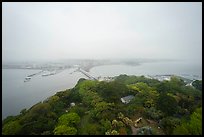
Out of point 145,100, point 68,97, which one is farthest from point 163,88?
point 68,97

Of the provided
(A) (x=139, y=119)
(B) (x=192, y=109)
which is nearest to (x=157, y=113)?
(A) (x=139, y=119)

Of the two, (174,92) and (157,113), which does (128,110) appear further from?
(174,92)

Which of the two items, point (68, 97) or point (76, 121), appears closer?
point (76, 121)

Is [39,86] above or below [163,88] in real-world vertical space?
below

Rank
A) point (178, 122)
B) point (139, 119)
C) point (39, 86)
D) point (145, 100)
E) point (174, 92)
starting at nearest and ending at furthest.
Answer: point (178, 122)
point (139, 119)
point (145, 100)
point (174, 92)
point (39, 86)

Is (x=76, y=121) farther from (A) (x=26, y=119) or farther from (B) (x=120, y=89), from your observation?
(B) (x=120, y=89)

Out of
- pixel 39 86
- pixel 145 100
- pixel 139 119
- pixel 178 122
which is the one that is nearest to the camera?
pixel 178 122
